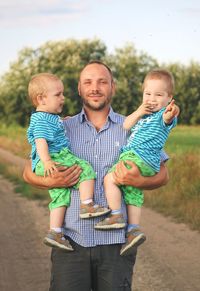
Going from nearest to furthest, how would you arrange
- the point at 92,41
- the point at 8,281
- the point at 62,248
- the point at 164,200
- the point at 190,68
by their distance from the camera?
the point at 62,248 → the point at 8,281 → the point at 164,200 → the point at 92,41 → the point at 190,68

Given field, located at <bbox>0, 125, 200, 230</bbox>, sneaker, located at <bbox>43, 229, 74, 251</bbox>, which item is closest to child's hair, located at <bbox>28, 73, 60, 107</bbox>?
sneaker, located at <bbox>43, 229, 74, 251</bbox>

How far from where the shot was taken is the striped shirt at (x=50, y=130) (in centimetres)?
403

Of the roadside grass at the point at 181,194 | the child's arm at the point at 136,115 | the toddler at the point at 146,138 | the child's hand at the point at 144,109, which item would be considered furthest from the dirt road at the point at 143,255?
the child's hand at the point at 144,109

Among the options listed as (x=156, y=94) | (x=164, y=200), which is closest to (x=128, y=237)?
(x=156, y=94)

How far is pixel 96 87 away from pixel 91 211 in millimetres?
715

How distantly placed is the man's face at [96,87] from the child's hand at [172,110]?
0.39 metres

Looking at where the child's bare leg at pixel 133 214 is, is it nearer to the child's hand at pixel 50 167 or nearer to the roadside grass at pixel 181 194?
the child's hand at pixel 50 167

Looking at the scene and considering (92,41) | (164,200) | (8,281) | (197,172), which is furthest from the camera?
(92,41)

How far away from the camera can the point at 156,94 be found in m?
4.02

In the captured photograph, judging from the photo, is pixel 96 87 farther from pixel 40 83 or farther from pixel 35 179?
pixel 35 179

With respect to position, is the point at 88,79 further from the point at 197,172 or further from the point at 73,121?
the point at 197,172

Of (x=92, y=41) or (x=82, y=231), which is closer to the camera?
(x=82, y=231)

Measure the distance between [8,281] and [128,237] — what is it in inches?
140

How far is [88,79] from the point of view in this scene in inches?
163
